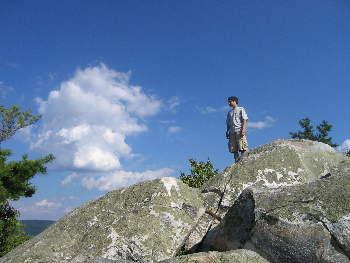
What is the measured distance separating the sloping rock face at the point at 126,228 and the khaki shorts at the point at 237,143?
163 inches

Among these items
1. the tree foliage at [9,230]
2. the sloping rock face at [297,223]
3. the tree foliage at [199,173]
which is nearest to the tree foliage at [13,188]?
the tree foliage at [9,230]

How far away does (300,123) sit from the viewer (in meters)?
63.4

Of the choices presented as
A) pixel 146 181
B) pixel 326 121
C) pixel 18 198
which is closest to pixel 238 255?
pixel 146 181

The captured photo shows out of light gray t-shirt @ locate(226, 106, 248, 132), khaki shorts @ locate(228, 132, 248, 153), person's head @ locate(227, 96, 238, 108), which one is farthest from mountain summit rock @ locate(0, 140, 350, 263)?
person's head @ locate(227, 96, 238, 108)

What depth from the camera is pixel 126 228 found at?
9.20m

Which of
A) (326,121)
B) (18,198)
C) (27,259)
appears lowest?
(27,259)

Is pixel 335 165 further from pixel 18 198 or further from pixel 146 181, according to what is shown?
pixel 18 198

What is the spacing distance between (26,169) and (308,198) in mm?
20465

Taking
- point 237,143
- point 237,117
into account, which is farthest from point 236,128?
point 237,143

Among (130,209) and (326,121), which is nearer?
(130,209)

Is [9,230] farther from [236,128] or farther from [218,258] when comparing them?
[218,258]

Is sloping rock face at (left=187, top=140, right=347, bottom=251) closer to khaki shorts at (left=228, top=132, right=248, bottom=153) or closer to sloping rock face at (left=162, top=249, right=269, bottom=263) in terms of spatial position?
khaki shorts at (left=228, top=132, right=248, bottom=153)

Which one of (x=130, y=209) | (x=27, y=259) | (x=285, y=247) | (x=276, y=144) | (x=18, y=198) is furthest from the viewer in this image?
(x=18, y=198)

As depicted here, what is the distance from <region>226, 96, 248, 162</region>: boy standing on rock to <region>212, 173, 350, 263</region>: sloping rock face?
611 centimetres
